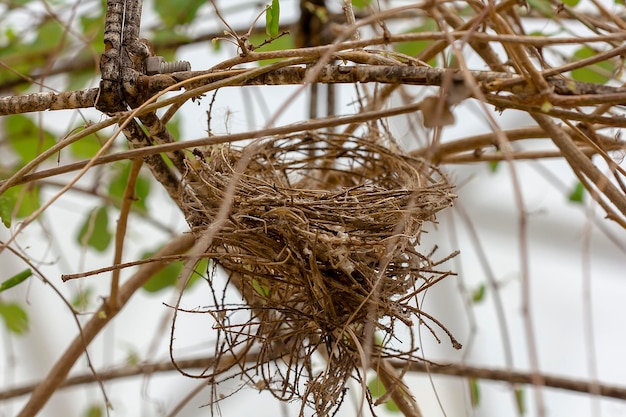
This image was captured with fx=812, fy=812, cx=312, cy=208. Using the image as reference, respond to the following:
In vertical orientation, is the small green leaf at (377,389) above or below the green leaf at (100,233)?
below

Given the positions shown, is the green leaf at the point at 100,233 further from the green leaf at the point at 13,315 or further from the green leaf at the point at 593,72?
the green leaf at the point at 593,72

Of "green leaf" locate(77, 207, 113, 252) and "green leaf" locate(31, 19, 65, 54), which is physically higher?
"green leaf" locate(31, 19, 65, 54)

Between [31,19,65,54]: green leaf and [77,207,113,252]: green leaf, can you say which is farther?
[31,19,65,54]: green leaf

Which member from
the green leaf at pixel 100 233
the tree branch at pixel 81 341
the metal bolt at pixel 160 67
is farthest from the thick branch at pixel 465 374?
the metal bolt at pixel 160 67

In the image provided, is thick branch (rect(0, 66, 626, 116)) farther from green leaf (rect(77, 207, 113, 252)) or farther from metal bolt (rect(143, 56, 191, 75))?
green leaf (rect(77, 207, 113, 252))

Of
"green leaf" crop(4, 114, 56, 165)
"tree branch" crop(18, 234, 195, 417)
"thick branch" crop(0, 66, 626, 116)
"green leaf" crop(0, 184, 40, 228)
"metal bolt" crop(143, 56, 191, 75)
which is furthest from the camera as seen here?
"green leaf" crop(4, 114, 56, 165)

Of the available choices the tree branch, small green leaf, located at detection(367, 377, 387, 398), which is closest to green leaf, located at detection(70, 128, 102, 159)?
the tree branch

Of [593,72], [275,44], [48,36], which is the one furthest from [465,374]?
[48,36]
